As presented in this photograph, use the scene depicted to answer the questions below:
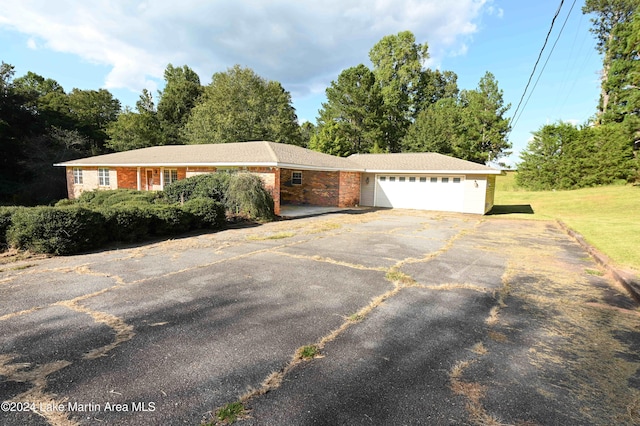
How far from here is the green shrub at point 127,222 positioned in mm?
7816

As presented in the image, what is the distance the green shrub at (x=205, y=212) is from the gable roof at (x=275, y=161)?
139 inches

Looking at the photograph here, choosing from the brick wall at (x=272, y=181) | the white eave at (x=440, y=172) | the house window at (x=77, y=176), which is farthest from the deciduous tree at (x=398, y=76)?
the house window at (x=77, y=176)

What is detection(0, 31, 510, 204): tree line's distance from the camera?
80.0ft

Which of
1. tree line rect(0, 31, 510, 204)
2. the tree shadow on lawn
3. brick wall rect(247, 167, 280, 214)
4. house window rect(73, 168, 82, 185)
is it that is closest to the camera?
brick wall rect(247, 167, 280, 214)

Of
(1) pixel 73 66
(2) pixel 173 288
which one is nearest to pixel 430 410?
(2) pixel 173 288

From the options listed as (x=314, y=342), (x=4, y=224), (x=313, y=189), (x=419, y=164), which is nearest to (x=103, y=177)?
(x=313, y=189)

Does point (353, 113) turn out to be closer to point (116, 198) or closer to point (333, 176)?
point (333, 176)

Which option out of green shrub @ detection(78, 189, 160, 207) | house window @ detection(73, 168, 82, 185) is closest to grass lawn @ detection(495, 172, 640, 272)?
green shrub @ detection(78, 189, 160, 207)

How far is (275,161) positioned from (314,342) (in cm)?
1069

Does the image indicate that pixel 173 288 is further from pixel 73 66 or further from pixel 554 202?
pixel 554 202

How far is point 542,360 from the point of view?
2.98 metres

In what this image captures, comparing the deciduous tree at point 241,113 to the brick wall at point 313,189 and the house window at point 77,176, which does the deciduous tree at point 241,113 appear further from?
the brick wall at point 313,189

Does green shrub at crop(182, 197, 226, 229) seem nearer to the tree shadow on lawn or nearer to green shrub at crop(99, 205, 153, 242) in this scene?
green shrub at crop(99, 205, 153, 242)

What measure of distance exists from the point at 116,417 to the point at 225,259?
448cm
